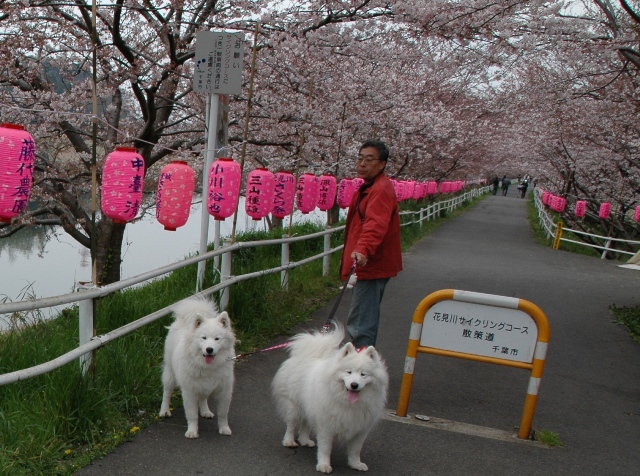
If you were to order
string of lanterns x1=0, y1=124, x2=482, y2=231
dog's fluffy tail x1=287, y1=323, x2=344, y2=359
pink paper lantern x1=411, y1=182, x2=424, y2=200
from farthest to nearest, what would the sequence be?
pink paper lantern x1=411, y1=182, x2=424, y2=200 < string of lanterns x1=0, y1=124, x2=482, y2=231 < dog's fluffy tail x1=287, y1=323, x2=344, y2=359

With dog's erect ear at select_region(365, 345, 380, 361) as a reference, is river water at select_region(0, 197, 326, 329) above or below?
below

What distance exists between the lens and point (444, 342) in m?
5.18

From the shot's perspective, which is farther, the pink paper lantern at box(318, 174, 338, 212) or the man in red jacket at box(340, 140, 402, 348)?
the pink paper lantern at box(318, 174, 338, 212)

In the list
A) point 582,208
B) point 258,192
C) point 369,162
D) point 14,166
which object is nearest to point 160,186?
point 14,166

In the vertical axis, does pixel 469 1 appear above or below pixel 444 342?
above

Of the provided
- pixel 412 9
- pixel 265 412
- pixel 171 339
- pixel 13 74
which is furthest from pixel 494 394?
pixel 13 74

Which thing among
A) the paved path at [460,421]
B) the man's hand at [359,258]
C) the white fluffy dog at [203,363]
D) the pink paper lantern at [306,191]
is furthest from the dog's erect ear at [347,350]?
the pink paper lantern at [306,191]

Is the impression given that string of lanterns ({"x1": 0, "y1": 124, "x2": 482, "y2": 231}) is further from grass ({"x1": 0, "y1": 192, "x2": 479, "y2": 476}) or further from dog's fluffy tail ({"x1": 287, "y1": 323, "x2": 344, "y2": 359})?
dog's fluffy tail ({"x1": 287, "y1": 323, "x2": 344, "y2": 359})

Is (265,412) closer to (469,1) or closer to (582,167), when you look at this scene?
(469,1)

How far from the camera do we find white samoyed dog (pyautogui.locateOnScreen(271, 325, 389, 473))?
3982 mm

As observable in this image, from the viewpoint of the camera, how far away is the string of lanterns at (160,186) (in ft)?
18.1

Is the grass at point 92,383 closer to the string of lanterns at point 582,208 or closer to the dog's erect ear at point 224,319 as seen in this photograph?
the dog's erect ear at point 224,319

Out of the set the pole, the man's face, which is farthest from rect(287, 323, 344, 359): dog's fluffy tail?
the pole

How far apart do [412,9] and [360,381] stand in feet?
23.6
